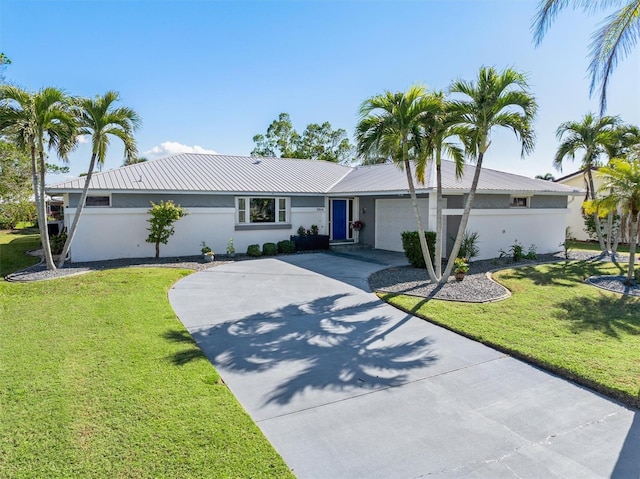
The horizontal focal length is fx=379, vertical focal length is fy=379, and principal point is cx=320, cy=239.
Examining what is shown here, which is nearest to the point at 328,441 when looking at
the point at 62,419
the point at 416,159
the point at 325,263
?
the point at 62,419

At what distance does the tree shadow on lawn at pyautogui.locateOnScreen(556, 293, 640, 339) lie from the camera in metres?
7.59

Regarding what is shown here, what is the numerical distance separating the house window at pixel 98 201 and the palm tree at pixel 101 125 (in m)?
1.02

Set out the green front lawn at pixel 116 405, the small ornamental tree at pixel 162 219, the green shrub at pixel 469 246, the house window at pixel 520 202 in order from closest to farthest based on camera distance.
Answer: the green front lawn at pixel 116 405, the small ornamental tree at pixel 162 219, the green shrub at pixel 469 246, the house window at pixel 520 202

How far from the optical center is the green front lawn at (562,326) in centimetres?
561

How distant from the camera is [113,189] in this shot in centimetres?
→ 1405

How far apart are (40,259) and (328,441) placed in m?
16.3

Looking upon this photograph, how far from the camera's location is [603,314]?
28.0 ft

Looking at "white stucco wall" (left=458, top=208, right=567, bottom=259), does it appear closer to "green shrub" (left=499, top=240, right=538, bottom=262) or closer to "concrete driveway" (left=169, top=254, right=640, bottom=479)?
"green shrub" (left=499, top=240, right=538, bottom=262)

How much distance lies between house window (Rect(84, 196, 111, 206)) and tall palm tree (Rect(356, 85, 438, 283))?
9.98 meters

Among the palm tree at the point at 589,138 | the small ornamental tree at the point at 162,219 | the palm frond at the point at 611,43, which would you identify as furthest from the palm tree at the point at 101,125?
the palm tree at the point at 589,138

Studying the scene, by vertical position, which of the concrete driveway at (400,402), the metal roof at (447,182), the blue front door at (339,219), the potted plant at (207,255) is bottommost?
the concrete driveway at (400,402)

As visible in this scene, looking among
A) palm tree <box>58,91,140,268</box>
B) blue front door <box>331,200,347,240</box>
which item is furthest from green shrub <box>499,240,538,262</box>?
palm tree <box>58,91,140,268</box>

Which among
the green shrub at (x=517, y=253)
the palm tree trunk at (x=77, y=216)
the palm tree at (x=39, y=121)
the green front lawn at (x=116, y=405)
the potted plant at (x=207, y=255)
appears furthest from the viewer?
the green shrub at (x=517, y=253)

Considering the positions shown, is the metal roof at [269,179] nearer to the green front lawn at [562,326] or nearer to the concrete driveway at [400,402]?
the green front lawn at [562,326]
